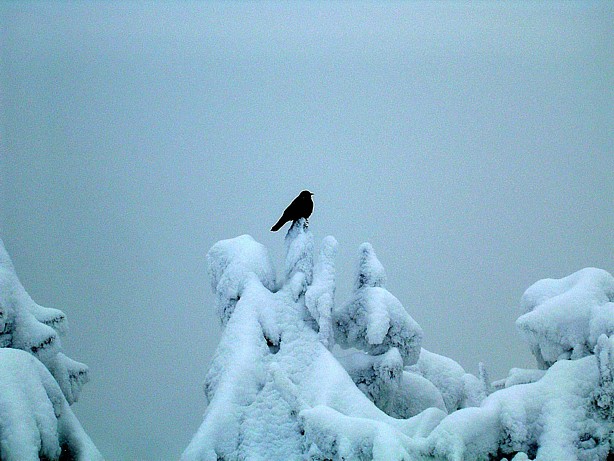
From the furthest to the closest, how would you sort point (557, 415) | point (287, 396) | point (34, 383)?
point (287, 396), point (557, 415), point (34, 383)

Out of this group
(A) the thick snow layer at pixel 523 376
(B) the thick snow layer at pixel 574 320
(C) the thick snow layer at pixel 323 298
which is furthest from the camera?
(C) the thick snow layer at pixel 323 298

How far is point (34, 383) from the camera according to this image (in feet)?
27.2

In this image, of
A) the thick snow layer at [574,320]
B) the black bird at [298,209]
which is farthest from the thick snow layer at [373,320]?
the thick snow layer at [574,320]

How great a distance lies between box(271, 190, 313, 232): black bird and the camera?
479 inches

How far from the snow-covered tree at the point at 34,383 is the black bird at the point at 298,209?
474 cm

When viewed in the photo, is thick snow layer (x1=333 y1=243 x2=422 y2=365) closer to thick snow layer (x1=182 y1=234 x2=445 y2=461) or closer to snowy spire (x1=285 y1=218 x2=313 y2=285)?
thick snow layer (x1=182 y1=234 x2=445 y2=461)

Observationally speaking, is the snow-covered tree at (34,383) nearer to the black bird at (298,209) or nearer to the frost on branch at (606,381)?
the black bird at (298,209)

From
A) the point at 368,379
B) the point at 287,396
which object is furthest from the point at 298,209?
the point at 287,396

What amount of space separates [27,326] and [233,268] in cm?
371

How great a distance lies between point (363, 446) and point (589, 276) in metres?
5.02

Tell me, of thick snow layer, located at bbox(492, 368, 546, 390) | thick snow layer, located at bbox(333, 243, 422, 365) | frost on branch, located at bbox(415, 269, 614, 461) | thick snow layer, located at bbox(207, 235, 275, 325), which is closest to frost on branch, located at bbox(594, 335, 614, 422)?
frost on branch, located at bbox(415, 269, 614, 461)

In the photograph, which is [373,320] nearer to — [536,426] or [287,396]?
[287,396]

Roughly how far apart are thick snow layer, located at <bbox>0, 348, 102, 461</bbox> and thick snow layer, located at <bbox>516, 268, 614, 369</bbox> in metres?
7.44

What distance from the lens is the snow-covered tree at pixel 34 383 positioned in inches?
299
